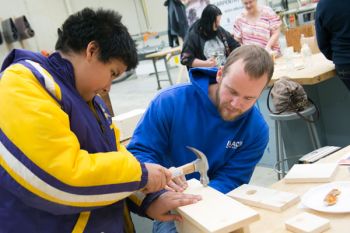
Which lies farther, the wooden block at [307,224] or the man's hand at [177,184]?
the man's hand at [177,184]

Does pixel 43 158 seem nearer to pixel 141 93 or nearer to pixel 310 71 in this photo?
pixel 310 71

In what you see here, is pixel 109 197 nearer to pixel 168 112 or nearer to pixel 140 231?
pixel 168 112

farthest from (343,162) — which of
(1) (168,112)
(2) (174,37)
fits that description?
(2) (174,37)

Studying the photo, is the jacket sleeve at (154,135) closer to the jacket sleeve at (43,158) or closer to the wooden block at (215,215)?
the wooden block at (215,215)

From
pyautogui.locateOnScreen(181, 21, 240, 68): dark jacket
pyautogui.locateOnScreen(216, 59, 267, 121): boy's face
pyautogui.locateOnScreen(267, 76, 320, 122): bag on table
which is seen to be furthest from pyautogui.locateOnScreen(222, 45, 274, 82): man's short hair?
pyautogui.locateOnScreen(181, 21, 240, 68): dark jacket

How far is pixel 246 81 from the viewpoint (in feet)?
4.82

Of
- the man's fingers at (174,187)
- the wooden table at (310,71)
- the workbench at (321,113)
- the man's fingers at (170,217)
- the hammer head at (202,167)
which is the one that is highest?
the hammer head at (202,167)

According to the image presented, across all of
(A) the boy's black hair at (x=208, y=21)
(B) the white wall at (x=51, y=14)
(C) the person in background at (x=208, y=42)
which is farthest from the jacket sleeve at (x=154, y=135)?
(B) the white wall at (x=51, y=14)

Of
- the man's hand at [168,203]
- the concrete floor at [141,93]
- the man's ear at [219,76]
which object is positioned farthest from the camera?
the concrete floor at [141,93]

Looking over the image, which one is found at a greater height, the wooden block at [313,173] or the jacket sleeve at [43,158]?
the jacket sleeve at [43,158]

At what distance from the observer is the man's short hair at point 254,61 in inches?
57.9

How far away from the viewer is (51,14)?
1004 cm

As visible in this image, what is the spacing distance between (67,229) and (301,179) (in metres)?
0.91

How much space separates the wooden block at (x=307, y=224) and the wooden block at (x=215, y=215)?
5.9 inches
